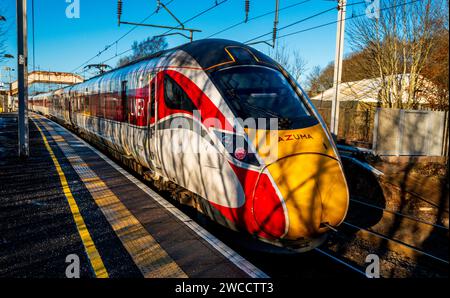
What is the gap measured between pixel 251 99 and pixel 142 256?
2.86 m

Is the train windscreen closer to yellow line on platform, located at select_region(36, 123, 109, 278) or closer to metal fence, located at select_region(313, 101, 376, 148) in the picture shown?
yellow line on platform, located at select_region(36, 123, 109, 278)

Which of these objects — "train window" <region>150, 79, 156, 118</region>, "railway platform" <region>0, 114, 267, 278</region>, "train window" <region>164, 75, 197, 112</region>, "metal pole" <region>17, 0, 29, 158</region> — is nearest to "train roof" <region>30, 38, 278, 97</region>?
"train window" <region>164, 75, 197, 112</region>

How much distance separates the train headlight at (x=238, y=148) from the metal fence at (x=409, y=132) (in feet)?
32.8

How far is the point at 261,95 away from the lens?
5.62 m

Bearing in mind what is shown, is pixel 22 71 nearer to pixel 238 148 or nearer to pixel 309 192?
pixel 238 148

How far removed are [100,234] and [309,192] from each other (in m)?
3.25

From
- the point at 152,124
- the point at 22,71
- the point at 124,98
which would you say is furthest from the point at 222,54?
the point at 22,71

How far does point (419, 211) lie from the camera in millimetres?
8789

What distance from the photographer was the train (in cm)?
464

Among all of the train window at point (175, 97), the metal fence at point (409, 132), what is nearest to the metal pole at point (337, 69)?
the metal fence at point (409, 132)

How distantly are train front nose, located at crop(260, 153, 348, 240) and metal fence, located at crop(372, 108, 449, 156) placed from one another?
948 cm

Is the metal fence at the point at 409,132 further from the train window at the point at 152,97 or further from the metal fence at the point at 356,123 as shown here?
the train window at the point at 152,97
